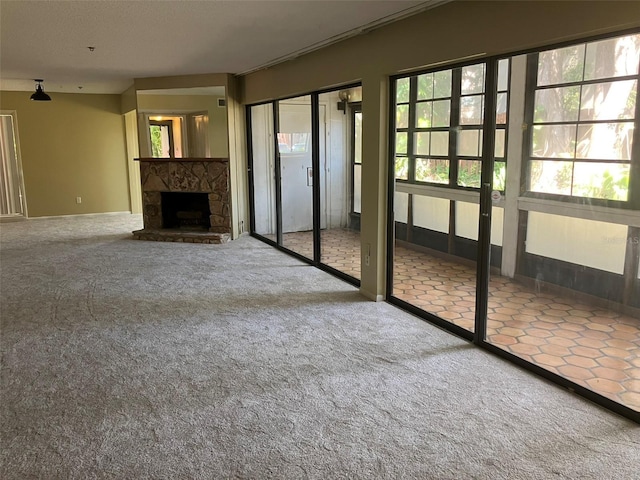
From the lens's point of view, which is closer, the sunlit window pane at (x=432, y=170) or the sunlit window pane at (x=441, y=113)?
the sunlit window pane at (x=441, y=113)

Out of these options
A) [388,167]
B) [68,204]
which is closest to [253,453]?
[388,167]

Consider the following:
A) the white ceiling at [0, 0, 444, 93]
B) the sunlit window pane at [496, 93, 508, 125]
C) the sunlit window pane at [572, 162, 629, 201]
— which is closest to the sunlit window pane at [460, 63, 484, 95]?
the sunlit window pane at [496, 93, 508, 125]

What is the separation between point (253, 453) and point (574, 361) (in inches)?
86.3

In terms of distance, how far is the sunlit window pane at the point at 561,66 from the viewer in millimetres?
3527

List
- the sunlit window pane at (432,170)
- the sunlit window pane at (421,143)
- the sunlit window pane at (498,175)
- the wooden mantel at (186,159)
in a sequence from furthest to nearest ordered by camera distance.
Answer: the wooden mantel at (186,159) → the sunlit window pane at (432,170) → the sunlit window pane at (421,143) → the sunlit window pane at (498,175)

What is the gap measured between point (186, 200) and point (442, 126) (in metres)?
4.43

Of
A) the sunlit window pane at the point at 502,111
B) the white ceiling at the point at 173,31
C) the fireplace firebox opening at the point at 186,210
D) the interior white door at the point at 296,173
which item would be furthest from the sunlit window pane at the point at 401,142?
the fireplace firebox opening at the point at 186,210

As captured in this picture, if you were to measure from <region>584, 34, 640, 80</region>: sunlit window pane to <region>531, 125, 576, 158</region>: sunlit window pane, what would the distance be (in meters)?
0.44

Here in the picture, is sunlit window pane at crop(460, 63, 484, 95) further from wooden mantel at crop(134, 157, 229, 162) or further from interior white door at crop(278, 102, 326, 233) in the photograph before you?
wooden mantel at crop(134, 157, 229, 162)

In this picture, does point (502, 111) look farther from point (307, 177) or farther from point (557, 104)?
point (307, 177)

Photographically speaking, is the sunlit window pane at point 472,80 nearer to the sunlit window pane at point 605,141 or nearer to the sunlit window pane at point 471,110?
the sunlit window pane at point 471,110

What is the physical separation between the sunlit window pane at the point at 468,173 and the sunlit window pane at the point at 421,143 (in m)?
0.39

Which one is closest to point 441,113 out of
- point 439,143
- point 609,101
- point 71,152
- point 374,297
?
point 439,143

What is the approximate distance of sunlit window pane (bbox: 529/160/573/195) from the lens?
3.86m
